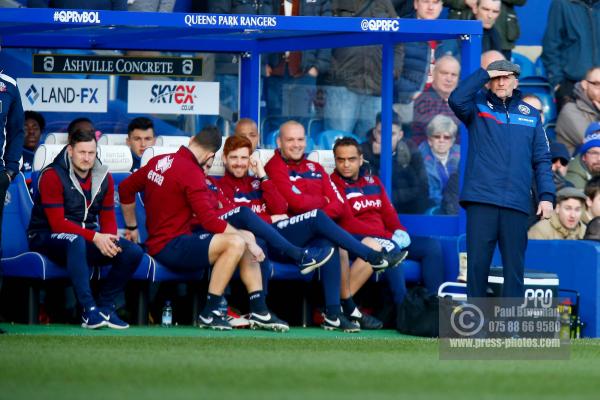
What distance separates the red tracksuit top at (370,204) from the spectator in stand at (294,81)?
1.07 m

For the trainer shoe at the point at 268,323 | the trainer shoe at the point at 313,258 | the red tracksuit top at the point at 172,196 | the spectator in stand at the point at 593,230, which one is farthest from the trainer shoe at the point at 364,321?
the spectator in stand at the point at 593,230

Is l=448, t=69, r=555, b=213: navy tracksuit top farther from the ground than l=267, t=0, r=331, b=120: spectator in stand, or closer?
closer

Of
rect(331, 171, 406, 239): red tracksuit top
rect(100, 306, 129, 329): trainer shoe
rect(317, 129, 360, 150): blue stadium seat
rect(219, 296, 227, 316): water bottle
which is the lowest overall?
rect(100, 306, 129, 329): trainer shoe

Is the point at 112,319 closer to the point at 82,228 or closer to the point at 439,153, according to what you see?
the point at 82,228

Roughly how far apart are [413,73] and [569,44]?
3993 mm

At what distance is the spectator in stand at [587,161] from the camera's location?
1443 cm

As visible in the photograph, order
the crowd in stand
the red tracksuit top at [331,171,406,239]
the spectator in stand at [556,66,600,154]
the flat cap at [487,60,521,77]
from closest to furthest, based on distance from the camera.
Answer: the flat cap at [487,60,521,77] < the crowd in stand < the red tracksuit top at [331,171,406,239] < the spectator in stand at [556,66,600,154]

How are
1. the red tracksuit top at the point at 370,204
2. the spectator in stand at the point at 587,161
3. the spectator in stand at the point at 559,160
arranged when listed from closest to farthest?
the red tracksuit top at the point at 370,204
the spectator in stand at the point at 559,160
the spectator in stand at the point at 587,161

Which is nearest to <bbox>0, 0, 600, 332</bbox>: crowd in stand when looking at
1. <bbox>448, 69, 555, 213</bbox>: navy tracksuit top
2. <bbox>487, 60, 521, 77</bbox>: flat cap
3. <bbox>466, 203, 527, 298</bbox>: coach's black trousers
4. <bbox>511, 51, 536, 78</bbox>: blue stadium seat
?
<bbox>466, 203, 527, 298</bbox>: coach's black trousers

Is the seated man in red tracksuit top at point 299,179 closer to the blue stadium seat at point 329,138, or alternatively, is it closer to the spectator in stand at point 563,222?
the blue stadium seat at point 329,138

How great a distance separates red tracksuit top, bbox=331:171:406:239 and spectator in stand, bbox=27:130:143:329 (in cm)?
225

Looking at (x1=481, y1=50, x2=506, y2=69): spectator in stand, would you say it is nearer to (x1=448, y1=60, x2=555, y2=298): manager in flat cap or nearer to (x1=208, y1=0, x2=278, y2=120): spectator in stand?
(x1=208, y1=0, x2=278, y2=120): spectator in stand

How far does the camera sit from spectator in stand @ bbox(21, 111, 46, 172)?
13.2 metres

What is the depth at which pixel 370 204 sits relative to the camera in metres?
12.8
